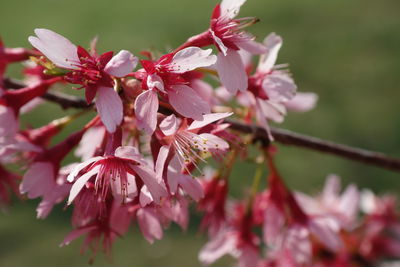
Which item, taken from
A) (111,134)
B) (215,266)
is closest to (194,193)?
(111,134)

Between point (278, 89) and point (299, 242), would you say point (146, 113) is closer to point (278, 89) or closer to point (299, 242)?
point (278, 89)

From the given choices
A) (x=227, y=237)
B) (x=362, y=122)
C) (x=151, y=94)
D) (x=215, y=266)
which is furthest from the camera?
(x=362, y=122)

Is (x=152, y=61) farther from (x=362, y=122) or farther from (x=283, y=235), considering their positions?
(x=362, y=122)

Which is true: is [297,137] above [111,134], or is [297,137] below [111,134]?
below

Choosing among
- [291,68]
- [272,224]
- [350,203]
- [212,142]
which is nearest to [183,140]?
[212,142]

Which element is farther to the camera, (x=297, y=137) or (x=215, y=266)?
(x=215, y=266)

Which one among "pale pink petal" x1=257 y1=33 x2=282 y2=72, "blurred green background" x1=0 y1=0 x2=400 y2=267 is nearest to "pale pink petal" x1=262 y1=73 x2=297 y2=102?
"pale pink petal" x1=257 y1=33 x2=282 y2=72

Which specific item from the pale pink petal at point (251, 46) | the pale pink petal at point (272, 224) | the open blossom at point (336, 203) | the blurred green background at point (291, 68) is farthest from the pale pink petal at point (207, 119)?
the blurred green background at point (291, 68)
